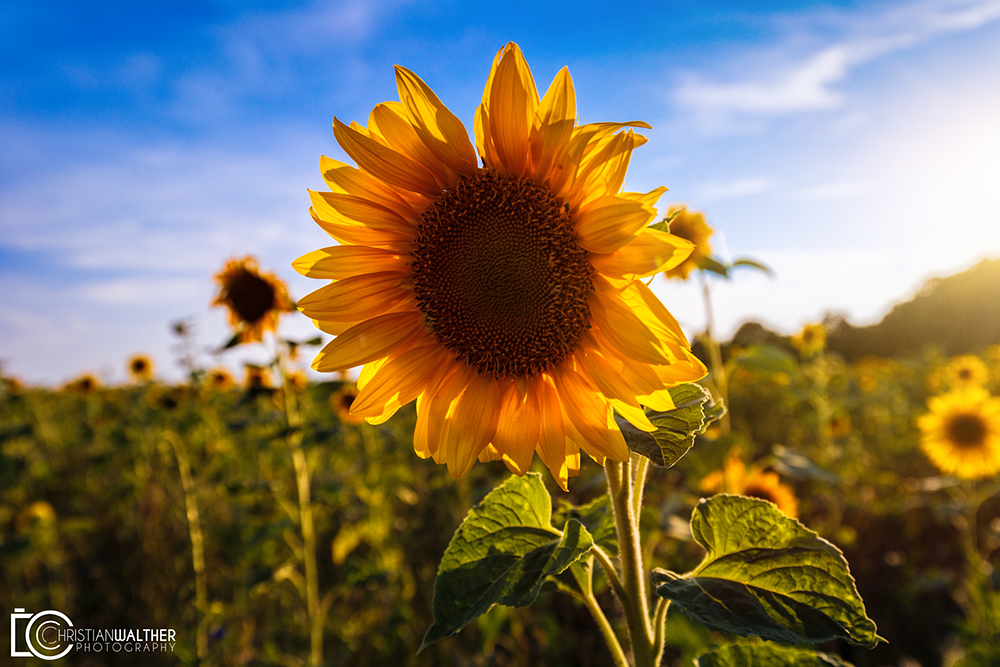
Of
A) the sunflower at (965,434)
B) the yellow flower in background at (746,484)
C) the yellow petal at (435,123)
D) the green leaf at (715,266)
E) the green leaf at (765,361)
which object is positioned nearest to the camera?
the yellow petal at (435,123)

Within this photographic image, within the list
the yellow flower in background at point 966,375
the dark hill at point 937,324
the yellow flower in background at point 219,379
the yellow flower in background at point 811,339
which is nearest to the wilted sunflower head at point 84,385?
the yellow flower in background at point 219,379

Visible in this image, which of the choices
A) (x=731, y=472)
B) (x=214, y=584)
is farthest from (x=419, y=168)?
(x=214, y=584)

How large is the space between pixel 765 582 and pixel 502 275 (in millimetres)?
790

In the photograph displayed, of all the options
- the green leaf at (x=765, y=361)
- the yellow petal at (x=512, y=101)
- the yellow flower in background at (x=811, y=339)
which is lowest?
the yellow flower in background at (x=811, y=339)

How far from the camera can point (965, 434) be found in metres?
4.97

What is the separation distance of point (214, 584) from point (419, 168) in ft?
17.6

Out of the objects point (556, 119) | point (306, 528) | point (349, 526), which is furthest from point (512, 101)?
point (349, 526)

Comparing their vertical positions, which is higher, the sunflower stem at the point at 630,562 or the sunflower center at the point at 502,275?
the sunflower center at the point at 502,275

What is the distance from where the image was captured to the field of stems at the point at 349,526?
3270 mm

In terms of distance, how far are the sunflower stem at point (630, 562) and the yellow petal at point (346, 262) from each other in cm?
67

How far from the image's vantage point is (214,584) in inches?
207

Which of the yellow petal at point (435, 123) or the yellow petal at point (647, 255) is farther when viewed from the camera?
the yellow petal at point (435, 123)

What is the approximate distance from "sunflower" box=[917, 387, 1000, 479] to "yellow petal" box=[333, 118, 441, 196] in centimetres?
537

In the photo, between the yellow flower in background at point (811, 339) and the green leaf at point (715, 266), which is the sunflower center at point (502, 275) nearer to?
the green leaf at point (715, 266)
